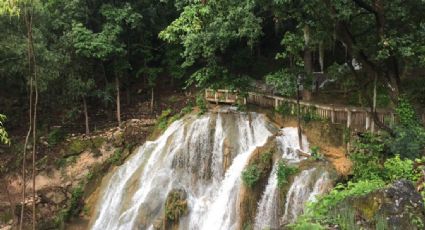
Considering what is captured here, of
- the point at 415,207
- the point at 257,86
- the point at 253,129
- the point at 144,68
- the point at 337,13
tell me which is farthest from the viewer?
the point at 144,68

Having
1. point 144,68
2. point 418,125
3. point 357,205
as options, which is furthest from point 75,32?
point 357,205

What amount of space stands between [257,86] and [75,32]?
9121 millimetres

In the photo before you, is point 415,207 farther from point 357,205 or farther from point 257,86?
point 257,86

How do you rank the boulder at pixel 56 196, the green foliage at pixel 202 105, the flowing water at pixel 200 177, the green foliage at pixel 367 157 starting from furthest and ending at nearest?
1. the green foliage at pixel 202 105
2. the boulder at pixel 56 196
3. the flowing water at pixel 200 177
4. the green foliage at pixel 367 157

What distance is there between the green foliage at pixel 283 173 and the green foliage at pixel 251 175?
2.48ft

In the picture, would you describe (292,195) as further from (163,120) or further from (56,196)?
(56,196)

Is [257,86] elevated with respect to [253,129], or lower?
elevated

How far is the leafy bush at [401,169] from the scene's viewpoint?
9161mm

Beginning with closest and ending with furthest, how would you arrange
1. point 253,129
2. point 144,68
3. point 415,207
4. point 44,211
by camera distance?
point 415,207
point 253,129
point 44,211
point 144,68

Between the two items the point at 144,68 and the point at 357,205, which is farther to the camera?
the point at 144,68

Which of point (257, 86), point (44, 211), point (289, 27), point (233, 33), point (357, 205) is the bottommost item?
point (44, 211)

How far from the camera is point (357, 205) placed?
6.32 meters

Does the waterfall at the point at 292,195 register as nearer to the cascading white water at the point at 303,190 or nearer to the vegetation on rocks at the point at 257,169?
the cascading white water at the point at 303,190

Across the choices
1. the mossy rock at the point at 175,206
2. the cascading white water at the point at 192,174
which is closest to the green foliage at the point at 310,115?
the cascading white water at the point at 192,174
